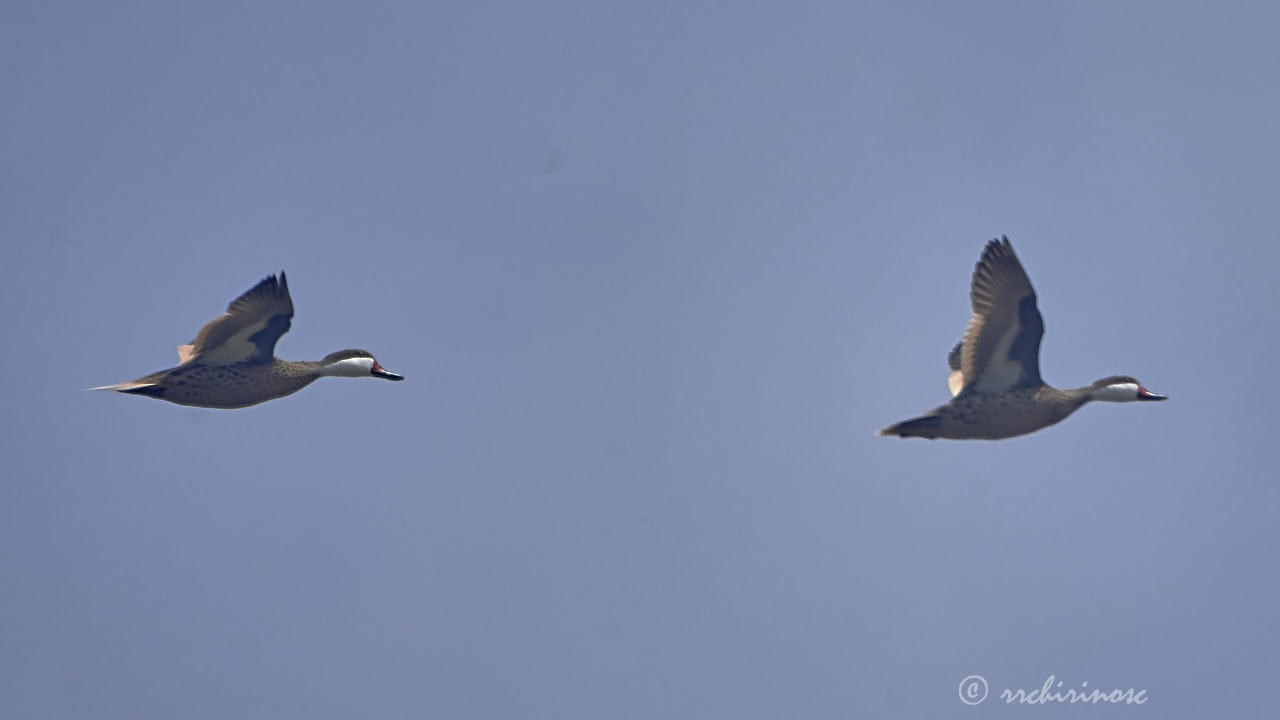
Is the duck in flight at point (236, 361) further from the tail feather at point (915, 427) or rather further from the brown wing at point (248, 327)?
the tail feather at point (915, 427)

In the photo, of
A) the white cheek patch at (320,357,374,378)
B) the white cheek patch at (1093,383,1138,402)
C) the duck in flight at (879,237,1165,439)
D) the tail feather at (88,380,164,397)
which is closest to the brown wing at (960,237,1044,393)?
the duck in flight at (879,237,1165,439)

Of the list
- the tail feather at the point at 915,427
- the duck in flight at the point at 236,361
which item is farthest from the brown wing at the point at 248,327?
the tail feather at the point at 915,427

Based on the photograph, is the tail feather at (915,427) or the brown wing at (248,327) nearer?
the tail feather at (915,427)

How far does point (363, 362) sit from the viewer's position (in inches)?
946

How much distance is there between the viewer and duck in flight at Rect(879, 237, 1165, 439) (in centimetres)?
2128

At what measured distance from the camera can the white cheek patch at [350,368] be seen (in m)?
23.7

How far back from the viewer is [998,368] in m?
21.5

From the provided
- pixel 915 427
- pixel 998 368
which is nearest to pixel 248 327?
pixel 915 427

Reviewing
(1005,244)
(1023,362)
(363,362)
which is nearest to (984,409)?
(1023,362)

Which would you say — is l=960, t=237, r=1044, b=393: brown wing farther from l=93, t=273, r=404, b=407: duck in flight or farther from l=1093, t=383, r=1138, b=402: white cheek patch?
l=93, t=273, r=404, b=407: duck in flight

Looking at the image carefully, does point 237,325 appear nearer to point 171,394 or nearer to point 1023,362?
point 171,394

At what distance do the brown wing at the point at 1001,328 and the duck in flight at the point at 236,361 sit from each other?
32.7 feet

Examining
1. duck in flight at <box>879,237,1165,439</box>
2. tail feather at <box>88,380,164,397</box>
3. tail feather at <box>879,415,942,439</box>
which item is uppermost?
duck in flight at <box>879,237,1165,439</box>

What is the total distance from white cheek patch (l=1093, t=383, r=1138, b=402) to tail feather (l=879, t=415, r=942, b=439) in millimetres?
2806
